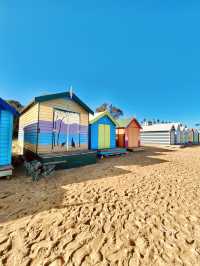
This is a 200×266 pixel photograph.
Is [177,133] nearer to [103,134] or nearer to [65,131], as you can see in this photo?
[103,134]

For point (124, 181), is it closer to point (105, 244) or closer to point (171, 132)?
point (105, 244)

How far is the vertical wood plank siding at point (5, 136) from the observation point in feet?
19.2

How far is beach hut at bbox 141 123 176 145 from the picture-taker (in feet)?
74.3

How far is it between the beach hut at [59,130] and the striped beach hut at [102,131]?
137 centimetres

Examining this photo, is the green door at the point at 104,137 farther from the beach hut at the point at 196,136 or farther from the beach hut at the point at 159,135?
the beach hut at the point at 196,136

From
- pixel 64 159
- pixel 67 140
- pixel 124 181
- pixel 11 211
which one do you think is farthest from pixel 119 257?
pixel 67 140

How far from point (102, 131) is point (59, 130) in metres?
4.45

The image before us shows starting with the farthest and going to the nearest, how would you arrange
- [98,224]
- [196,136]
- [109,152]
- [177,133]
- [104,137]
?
[196,136] → [177,133] → [104,137] → [109,152] → [98,224]

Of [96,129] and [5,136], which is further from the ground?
[96,129]

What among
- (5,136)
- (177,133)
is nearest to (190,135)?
(177,133)

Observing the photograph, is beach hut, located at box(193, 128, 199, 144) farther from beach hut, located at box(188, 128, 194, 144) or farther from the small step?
the small step

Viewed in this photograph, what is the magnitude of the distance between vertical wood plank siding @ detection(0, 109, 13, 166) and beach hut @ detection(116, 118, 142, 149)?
12400 millimetres

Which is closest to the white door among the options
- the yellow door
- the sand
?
the sand

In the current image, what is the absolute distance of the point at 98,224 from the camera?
299 cm
